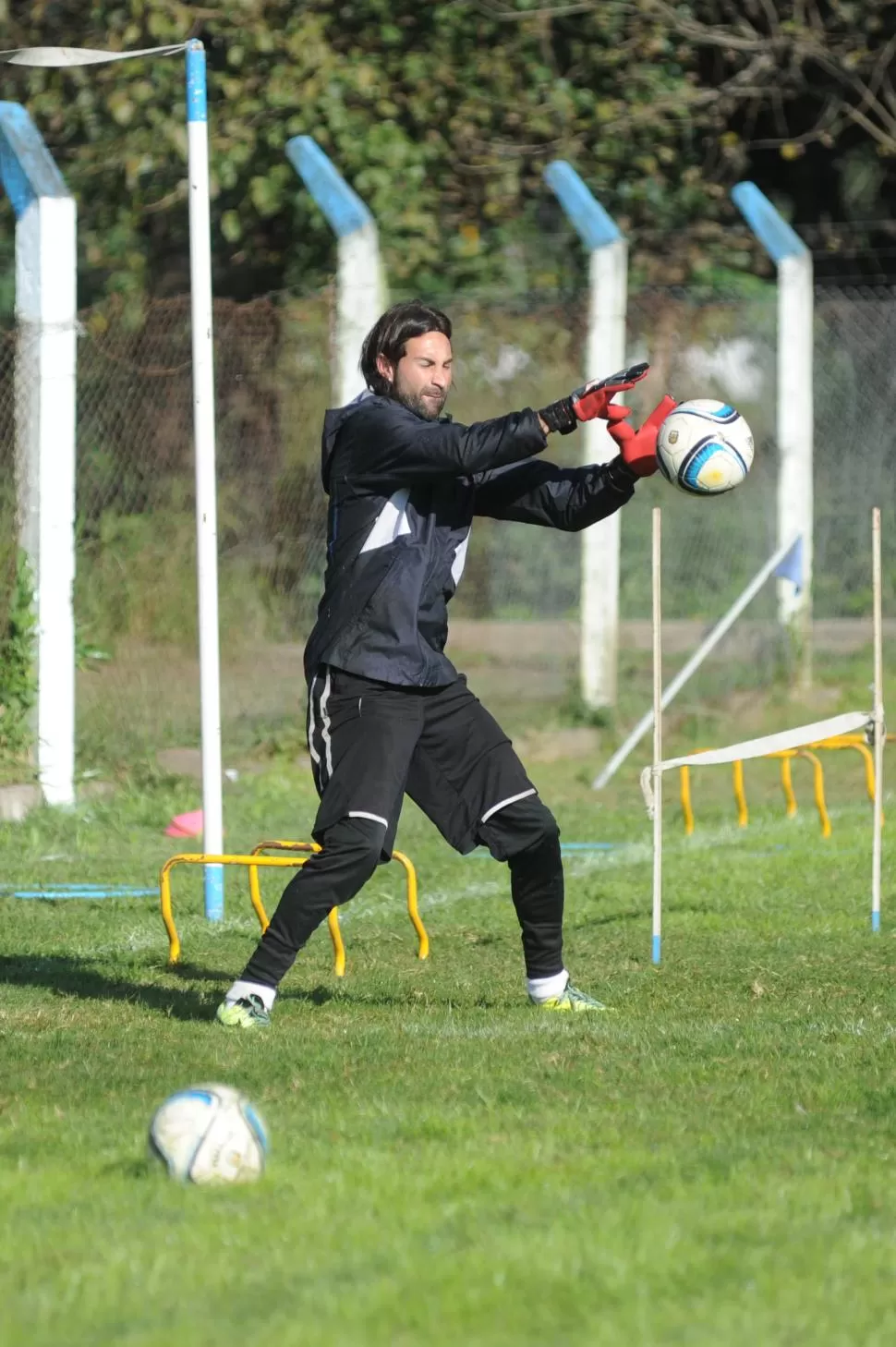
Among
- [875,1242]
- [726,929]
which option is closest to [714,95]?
[726,929]

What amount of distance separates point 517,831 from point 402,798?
406mm

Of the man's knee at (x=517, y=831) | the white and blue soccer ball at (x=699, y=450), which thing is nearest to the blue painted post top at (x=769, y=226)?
the white and blue soccer ball at (x=699, y=450)

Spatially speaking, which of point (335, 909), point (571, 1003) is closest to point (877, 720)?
point (571, 1003)

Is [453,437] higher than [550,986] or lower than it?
higher

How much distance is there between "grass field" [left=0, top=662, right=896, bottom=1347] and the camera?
11.9ft

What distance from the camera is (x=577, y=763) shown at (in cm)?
1355

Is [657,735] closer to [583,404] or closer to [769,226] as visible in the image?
[583,404]

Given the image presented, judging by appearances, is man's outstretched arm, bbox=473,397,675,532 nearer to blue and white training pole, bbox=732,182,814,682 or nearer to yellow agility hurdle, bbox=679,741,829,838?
yellow agility hurdle, bbox=679,741,829,838

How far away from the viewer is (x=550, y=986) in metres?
6.56

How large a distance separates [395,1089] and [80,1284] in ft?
5.60

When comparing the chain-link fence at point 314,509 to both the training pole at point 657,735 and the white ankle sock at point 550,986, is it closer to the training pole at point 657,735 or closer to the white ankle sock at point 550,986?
the training pole at point 657,735

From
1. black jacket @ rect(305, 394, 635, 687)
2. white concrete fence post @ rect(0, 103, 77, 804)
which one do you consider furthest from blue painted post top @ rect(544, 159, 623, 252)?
black jacket @ rect(305, 394, 635, 687)

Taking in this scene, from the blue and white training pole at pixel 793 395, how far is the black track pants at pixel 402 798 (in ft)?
27.8

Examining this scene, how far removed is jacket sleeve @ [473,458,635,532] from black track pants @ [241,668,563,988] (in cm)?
58
